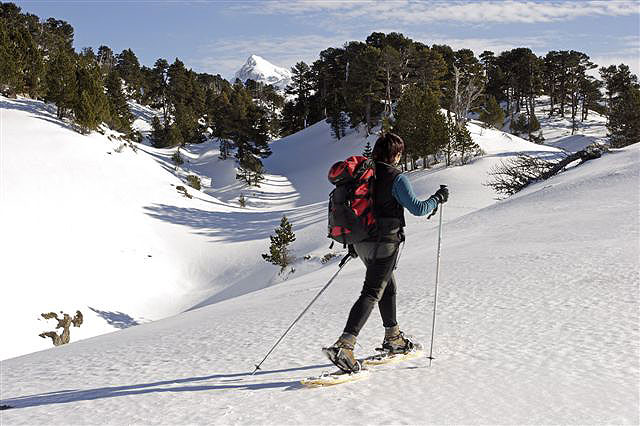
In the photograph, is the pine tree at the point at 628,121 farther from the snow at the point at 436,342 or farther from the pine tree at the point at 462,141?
the snow at the point at 436,342

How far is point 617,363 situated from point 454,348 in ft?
4.49

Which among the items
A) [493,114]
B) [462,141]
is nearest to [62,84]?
[462,141]

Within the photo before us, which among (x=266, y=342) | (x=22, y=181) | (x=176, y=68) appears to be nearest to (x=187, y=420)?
(x=266, y=342)

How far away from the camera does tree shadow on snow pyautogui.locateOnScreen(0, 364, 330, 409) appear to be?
4410mm

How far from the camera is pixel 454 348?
4.80m

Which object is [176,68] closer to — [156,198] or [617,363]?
[156,198]

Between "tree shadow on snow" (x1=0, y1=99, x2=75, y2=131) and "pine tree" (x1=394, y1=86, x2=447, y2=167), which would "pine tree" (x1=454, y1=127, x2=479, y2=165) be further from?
"tree shadow on snow" (x1=0, y1=99, x2=75, y2=131)

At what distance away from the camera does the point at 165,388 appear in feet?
15.0

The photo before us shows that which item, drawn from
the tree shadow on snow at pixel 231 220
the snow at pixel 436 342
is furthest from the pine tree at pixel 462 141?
the snow at pixel 436 342

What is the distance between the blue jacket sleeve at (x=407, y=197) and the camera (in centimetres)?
399

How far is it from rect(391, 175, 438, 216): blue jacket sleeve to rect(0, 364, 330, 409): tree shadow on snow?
1.82m

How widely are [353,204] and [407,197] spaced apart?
0.44m

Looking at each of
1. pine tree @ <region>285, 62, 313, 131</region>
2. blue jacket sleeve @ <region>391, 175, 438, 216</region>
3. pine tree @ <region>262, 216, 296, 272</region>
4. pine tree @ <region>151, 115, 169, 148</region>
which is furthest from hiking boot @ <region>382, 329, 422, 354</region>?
pine tree @ <region>285, 62, 313, 131</region>

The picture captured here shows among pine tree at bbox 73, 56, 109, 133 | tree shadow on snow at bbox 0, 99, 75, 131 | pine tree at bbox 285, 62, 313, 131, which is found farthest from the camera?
pine tree at bbox 285, 62, 313, 131
